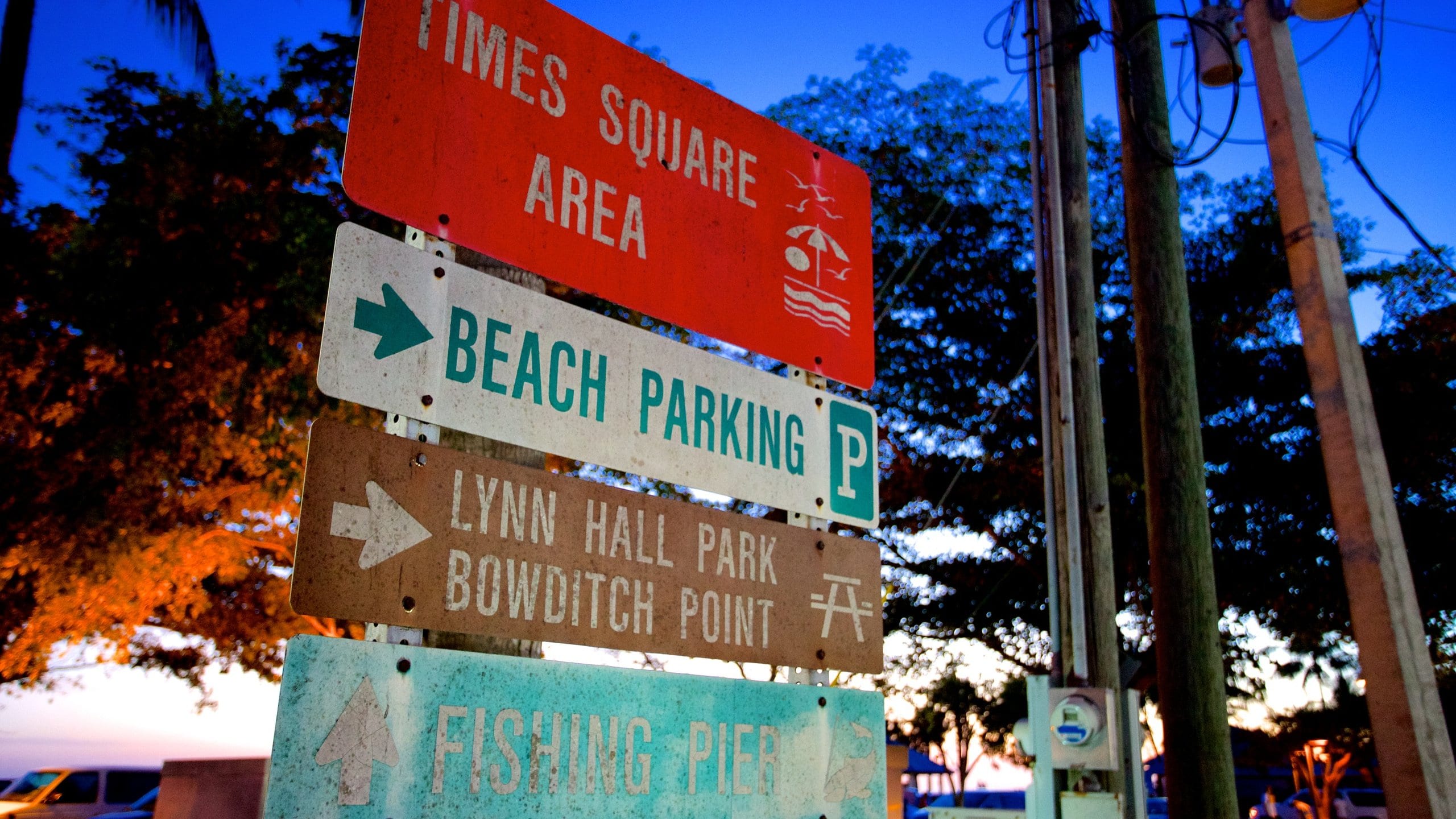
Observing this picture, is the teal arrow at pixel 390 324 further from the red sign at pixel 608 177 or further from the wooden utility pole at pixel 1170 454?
the wooden utility pole at pixel 1170 454

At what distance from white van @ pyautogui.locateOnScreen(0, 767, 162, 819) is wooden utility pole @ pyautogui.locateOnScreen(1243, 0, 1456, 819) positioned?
1821 centimetres

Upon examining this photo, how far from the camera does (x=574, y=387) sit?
2.78 metres

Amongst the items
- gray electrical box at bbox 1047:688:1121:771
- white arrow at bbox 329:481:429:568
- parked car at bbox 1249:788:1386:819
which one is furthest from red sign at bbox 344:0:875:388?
parked car at bbox 1249:788:1386:819

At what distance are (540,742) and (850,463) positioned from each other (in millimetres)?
1390

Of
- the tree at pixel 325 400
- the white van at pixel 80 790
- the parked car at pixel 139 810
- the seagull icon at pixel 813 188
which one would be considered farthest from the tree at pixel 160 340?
the seagull icon at pixel 813 188

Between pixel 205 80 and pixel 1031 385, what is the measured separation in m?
10.6

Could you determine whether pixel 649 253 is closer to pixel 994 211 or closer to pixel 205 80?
pixel 205 80

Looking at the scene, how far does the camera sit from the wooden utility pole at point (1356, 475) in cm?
429

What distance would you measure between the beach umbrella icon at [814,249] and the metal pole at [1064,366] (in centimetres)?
400

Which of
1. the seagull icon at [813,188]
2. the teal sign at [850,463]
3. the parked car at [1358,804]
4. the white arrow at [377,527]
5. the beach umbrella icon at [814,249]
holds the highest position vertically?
the seagull icon at [813,188]

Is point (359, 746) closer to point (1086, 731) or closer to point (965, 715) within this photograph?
point (1086, 731)

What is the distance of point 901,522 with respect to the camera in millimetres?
16547

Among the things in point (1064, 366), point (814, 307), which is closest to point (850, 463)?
point (814, 307)

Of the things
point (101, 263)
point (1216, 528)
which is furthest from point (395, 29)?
point (1216, 528)
